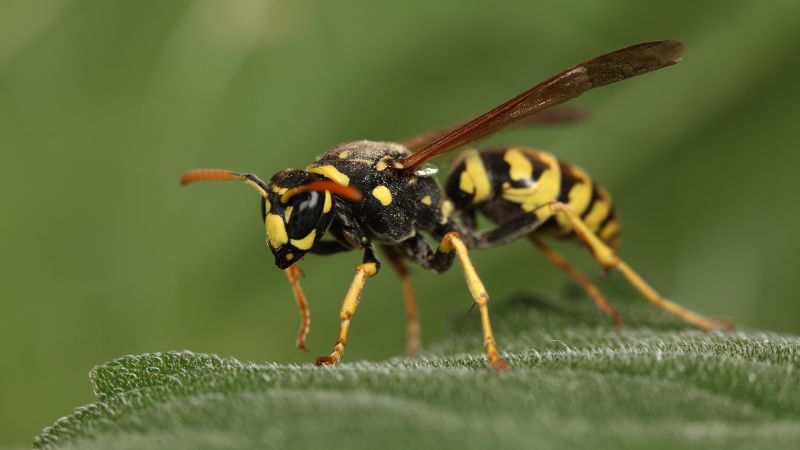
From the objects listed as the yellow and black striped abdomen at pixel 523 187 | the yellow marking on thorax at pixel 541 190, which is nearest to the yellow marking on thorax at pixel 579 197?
the yellow and black striped abdomen at pixel 523 187

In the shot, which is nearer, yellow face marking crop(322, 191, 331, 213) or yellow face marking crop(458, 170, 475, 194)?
yellow face marking crop(322, 191, 331, 213)

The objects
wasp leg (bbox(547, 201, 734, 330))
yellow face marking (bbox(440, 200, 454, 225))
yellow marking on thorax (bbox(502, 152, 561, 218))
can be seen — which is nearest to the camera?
wasp leg (bbox(547, 201, 734, 330))

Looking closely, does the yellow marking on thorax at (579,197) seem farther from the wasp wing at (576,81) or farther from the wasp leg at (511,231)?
the wasp wing at (576,81)

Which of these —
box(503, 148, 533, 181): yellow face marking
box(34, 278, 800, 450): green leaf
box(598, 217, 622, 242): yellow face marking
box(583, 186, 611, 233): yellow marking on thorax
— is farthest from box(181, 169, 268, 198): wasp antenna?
box(598, 217, 622, 242): yellow face marking

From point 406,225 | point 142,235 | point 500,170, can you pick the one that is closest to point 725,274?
point 500,170

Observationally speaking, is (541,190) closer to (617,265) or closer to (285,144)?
(617,265)

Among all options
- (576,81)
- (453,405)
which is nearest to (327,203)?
(576,81)

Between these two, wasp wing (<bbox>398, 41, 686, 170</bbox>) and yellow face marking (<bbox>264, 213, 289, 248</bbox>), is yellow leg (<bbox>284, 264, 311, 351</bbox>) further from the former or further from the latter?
wasp wing (<bbox>398, 41, 686, 170</bbox>)
